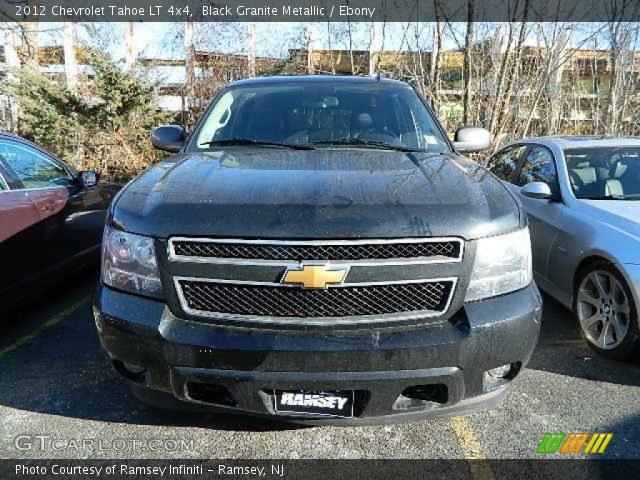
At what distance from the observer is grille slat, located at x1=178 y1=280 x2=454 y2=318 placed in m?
1.99

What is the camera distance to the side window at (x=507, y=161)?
516cm

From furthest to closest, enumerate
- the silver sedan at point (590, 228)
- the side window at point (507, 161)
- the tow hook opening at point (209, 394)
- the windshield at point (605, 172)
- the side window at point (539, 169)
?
the side window at point (507, 161)
the side window at point (539, 169)
the windshield at point (605, 172)
the silver sedan at point (590, 228)
the tow hook opening at point (209, 394)

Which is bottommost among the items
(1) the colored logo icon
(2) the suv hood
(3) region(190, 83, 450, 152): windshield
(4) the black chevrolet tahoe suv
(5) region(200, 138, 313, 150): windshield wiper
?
(1) the colored logo icon

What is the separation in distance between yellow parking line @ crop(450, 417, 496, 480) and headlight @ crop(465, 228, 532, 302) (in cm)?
88

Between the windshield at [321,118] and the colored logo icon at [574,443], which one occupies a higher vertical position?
the windshield at [321,118]

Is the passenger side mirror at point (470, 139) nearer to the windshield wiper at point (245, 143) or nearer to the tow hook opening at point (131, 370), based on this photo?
the windshield wiper at point (245, 143)

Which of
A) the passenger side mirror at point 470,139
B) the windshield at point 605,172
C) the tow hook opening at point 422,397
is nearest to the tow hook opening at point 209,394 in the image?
the tow hook opening at point 422,397

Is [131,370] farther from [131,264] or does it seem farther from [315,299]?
[315,299]

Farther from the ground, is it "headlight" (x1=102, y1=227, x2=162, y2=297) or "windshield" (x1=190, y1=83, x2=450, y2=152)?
"windshield" (x1=190, y1=83, x2=450, y2=152)

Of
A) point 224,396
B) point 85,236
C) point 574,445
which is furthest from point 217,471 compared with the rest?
point 85,236

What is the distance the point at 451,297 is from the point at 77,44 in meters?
13.6

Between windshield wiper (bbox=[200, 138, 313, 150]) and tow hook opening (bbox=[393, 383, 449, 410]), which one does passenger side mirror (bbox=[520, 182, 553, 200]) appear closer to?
windshield wiper (bbox=[200, 138, 313, 150])

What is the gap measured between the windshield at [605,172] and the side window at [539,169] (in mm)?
140

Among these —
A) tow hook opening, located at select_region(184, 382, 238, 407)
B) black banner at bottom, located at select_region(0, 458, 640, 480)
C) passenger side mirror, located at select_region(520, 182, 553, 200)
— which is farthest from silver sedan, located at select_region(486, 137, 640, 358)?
tow hook opening, located at select_region(184, 382, 238, 407)
